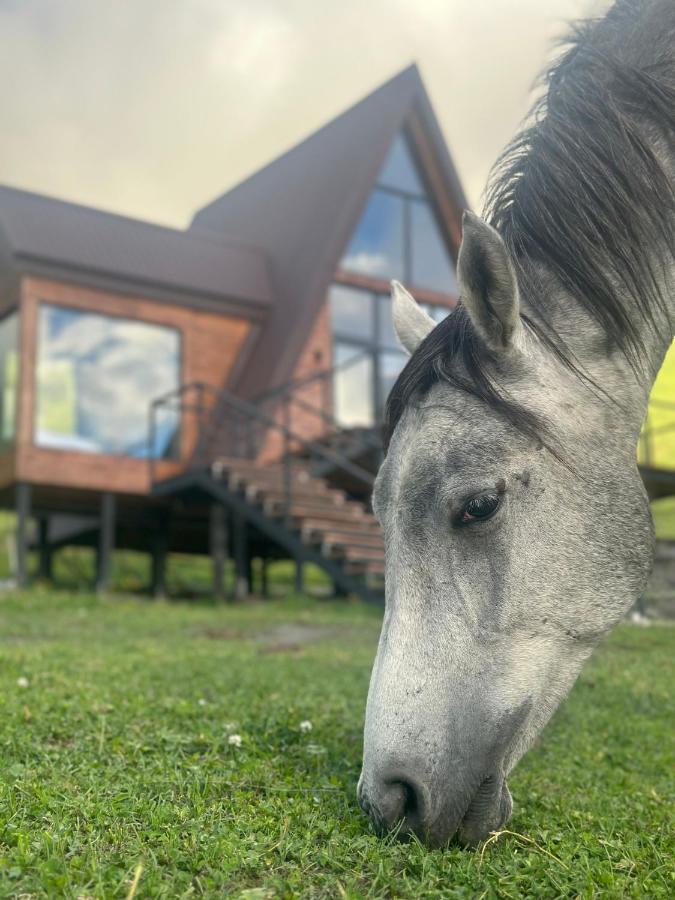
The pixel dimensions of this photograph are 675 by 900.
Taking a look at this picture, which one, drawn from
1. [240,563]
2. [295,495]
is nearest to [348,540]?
[295,495]

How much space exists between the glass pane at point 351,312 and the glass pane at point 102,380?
3.03 meters

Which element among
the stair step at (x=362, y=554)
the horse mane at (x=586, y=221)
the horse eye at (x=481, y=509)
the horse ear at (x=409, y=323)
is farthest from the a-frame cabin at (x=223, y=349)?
the horse eye at (x=481, y=509)

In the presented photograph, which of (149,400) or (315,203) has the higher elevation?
(315,203)

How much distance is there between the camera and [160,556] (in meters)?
15.8

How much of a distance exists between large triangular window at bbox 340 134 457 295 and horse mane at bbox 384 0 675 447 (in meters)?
14.1

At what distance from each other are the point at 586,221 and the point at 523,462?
758mm

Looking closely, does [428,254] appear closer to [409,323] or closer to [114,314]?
[114,314]

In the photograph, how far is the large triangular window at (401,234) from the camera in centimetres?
1705

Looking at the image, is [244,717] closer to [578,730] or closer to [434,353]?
[578,730]

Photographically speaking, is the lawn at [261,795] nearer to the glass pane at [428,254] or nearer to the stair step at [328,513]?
the stair step at [328,513]

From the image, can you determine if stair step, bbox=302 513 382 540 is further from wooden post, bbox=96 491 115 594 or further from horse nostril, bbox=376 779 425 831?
horse nostril, bbox=376 779 425 831

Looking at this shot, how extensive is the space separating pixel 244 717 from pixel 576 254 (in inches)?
86.8

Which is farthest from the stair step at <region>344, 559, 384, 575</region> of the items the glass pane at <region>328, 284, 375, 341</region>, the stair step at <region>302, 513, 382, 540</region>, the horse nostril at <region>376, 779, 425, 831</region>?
the horse nostril at <region>376, 779, 425, 831</region>

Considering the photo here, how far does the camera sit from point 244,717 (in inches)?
142
